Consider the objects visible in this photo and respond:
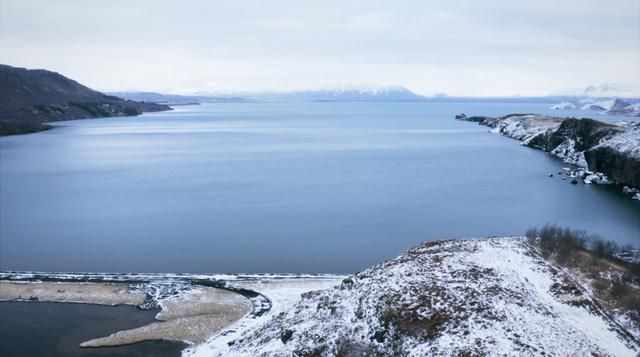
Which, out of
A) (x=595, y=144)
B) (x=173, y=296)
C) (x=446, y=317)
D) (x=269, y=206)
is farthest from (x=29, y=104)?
(x=446, y=317)

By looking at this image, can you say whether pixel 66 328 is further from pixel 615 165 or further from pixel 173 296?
pixel 615 165

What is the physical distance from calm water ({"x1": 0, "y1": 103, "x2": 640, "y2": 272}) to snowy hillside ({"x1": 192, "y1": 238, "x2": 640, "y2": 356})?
958 cm

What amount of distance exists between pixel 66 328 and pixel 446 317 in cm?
1675

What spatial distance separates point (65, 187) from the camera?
60.6 meters

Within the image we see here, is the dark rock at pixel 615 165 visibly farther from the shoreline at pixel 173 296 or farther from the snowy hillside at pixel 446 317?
the shoreline at pixel 173 296

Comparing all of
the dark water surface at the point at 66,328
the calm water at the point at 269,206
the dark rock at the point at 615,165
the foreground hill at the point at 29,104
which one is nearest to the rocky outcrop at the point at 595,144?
the dark rock at the point at 615,165

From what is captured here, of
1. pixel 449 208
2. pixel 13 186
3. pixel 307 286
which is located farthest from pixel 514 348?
pixel 13 186

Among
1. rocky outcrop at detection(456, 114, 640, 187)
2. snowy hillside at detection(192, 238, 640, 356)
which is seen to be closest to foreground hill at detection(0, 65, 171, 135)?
rocky outcrop at detection(456, 114, 640, 187)

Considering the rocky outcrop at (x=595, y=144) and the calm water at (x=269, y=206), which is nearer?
the calm water at (x=269, y=206)

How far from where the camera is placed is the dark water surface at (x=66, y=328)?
21453 mm

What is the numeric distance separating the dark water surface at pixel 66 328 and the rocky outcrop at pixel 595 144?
5339 centimetres

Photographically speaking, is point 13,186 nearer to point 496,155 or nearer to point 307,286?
point 307,286

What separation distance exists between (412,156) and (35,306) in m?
69.0

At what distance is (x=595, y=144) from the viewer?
70.7 meters
